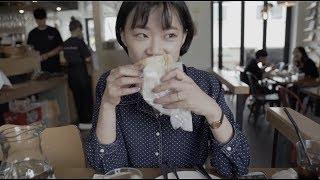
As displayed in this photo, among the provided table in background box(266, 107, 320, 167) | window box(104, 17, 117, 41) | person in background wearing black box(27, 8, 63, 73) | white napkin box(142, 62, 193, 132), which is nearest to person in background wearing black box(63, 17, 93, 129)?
person in background wearing black box(27, 8, 63, 73)

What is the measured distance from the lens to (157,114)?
111 centimetres

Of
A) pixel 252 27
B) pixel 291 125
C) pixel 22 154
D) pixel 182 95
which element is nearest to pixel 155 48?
pixel 182 95

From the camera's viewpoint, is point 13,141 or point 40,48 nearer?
point 13,141

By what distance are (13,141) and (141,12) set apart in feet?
1.80

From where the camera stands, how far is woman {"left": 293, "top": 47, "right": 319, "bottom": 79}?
4590mm

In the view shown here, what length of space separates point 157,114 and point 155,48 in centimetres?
35

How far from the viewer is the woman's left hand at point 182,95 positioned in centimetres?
77

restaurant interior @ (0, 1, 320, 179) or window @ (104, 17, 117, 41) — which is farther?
window @ (104, 17, 117, 41)

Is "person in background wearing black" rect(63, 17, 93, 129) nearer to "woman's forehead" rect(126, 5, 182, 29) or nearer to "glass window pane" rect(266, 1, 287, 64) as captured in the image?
"glass window pane" rect(266, 1, 287, 64)

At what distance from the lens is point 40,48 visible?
13.9 ft

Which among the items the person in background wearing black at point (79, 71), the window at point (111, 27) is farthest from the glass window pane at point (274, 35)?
the person in background wearing black at point (79, 71)

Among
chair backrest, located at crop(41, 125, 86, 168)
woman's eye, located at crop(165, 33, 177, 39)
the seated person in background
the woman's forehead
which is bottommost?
chair backrest, located at crop(41, 125, 86, 168)

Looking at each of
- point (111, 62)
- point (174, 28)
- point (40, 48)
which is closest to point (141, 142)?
point (174, 28)

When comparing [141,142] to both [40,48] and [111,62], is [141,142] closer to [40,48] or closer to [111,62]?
[40,48]
